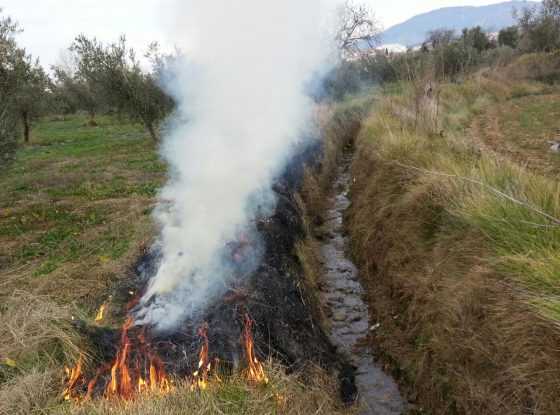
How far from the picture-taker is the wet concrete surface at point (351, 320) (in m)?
4.72

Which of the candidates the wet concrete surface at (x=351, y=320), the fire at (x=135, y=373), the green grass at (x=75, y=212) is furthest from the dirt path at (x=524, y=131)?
the green grass at (x=75, y=212)

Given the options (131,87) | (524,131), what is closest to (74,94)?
(131,87)

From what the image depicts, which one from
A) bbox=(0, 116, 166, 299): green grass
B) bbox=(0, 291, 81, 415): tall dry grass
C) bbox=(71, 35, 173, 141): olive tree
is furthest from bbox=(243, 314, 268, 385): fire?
bbox=(71, 35, 173, 141): olive tree

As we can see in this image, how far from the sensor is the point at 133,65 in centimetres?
2080

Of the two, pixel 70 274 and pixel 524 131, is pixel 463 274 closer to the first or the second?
pixel 70 274

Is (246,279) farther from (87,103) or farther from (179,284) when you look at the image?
(87,103)

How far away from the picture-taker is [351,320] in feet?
20.5

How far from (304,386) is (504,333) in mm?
1869

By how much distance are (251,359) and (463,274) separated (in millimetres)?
2449

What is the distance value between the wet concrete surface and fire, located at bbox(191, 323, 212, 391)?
178cm

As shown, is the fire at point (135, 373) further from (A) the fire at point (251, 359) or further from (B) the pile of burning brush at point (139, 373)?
(A) the fire at point (251, 359)

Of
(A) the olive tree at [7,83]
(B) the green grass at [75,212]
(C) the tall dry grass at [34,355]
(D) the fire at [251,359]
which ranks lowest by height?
(D) the fire at [251,359]

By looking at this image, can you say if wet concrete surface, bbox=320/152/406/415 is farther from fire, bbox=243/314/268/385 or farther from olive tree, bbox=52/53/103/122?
olive tree, bbox=52/53/103/122

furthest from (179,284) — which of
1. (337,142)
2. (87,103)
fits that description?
(87,103)
